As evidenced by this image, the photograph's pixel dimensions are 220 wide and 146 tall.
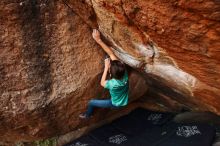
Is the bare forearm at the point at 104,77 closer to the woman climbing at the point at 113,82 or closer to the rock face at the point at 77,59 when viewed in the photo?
the woman climbing at the point at 113,82

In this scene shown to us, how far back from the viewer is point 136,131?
19.1ft

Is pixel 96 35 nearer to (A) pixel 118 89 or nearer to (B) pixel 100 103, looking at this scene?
(A) pixel 118 89

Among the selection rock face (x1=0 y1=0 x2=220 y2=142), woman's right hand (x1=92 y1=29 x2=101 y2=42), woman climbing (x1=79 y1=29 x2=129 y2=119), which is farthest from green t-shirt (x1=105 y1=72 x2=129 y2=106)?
woman's right hand (x1=92 y1=29 x2=101 y2=42)

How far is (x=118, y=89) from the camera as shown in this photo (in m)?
4.84

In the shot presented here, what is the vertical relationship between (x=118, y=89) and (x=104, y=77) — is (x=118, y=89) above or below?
below

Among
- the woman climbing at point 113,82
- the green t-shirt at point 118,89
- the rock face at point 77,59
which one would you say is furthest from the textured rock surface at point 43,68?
the green t-shirt at point 118,89

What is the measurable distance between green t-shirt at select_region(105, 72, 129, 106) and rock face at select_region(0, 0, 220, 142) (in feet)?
0.95

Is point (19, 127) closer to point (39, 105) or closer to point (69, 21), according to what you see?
point (39, 105)

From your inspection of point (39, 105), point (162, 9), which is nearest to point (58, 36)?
point (39, 105)

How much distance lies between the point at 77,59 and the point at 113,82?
611 mm

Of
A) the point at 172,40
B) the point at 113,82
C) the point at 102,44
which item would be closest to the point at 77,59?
the point at 102,44

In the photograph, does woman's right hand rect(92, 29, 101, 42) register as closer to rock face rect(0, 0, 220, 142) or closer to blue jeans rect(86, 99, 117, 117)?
rock face rect(0, 0, 220, 142)

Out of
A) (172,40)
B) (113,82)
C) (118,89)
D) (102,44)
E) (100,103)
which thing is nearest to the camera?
(172,40)

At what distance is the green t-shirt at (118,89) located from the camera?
4.74 m
